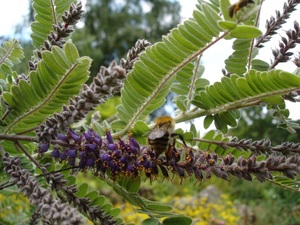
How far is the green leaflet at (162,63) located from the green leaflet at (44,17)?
34 centimetres

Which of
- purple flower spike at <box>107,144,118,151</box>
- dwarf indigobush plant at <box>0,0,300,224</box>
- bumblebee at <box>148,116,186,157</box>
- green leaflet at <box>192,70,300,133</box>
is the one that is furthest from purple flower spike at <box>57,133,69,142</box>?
green leaflet at <box>192,70,300,133</box>

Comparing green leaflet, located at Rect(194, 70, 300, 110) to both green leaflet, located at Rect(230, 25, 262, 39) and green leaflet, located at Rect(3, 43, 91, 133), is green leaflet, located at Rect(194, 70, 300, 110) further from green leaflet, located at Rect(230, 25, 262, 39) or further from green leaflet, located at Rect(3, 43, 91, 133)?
green leaflet, located at Rect(3, 43, 91, 133)

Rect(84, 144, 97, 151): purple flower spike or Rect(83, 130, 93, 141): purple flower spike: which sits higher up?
Rect(83, 130, 93, 141): purple flower spike

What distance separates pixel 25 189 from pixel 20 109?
0.32m

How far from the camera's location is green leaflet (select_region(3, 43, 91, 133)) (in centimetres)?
108

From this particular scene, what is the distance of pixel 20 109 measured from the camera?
120 cm

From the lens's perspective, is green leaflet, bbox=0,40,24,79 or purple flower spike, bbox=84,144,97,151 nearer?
purple flower spike, bbox=84,144,97,151

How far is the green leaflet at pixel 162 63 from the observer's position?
1.06 m

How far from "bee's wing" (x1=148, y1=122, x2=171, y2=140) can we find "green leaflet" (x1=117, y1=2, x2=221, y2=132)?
0.09 m

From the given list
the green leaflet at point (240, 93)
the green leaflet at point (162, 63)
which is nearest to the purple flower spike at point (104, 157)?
the green leaflet at point (162, 63)

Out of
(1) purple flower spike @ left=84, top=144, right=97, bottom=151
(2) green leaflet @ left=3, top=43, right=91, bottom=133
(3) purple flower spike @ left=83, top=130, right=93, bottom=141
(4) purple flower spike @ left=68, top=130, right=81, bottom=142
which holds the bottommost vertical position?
(1) purple flower spike @ left=84, top=144, right=97, bottom=151

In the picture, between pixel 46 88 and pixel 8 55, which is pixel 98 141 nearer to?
pixel 46 88

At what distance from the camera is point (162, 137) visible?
3.77 ft

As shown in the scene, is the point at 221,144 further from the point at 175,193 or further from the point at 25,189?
the point at 175,193
